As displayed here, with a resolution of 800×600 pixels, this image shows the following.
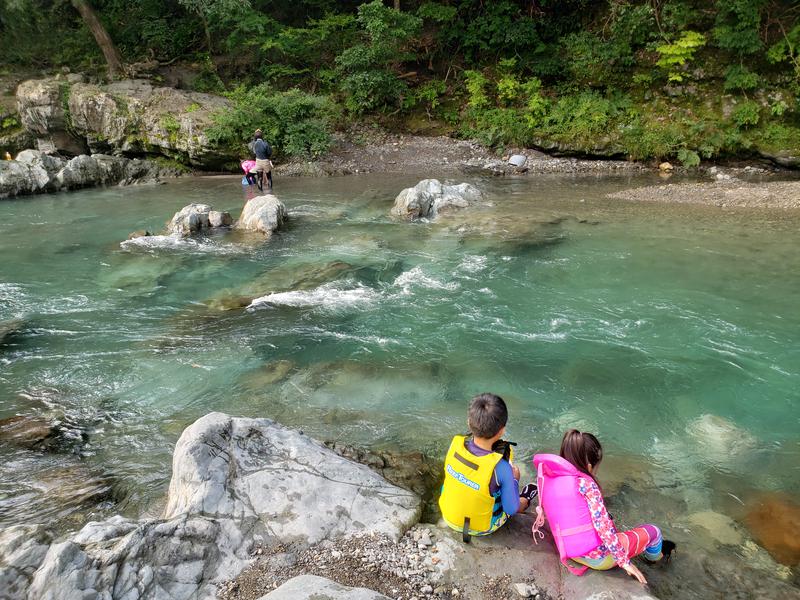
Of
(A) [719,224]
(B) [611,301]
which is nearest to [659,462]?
(B) [611,301]

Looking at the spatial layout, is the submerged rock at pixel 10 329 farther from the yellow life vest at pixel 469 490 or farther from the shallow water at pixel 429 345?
the yellow life vest at pixel 469 490

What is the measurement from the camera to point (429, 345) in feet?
23.6

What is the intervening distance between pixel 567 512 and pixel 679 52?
1923cm

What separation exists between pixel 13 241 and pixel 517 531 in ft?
44.0

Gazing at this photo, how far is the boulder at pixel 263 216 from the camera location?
40.5ft

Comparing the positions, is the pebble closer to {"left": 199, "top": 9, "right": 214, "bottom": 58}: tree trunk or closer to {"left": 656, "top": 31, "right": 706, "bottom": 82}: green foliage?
{"left": 656, "top": 31, "right": 706, "bottom": 82}: green foliage

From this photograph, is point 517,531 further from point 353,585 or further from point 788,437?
point 788,437

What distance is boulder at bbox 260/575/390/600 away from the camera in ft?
Answer: 9.19

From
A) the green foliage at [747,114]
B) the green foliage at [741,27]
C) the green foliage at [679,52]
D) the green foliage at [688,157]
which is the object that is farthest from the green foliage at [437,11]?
the green foliage at [747,114]

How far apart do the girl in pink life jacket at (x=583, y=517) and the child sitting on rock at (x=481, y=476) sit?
28cm

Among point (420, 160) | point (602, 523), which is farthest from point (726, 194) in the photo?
point (602, 523)

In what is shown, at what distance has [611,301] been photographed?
324 inches

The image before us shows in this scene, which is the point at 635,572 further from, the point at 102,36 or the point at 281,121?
the point at 102,36

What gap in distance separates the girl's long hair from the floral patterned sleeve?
0.30 ft
